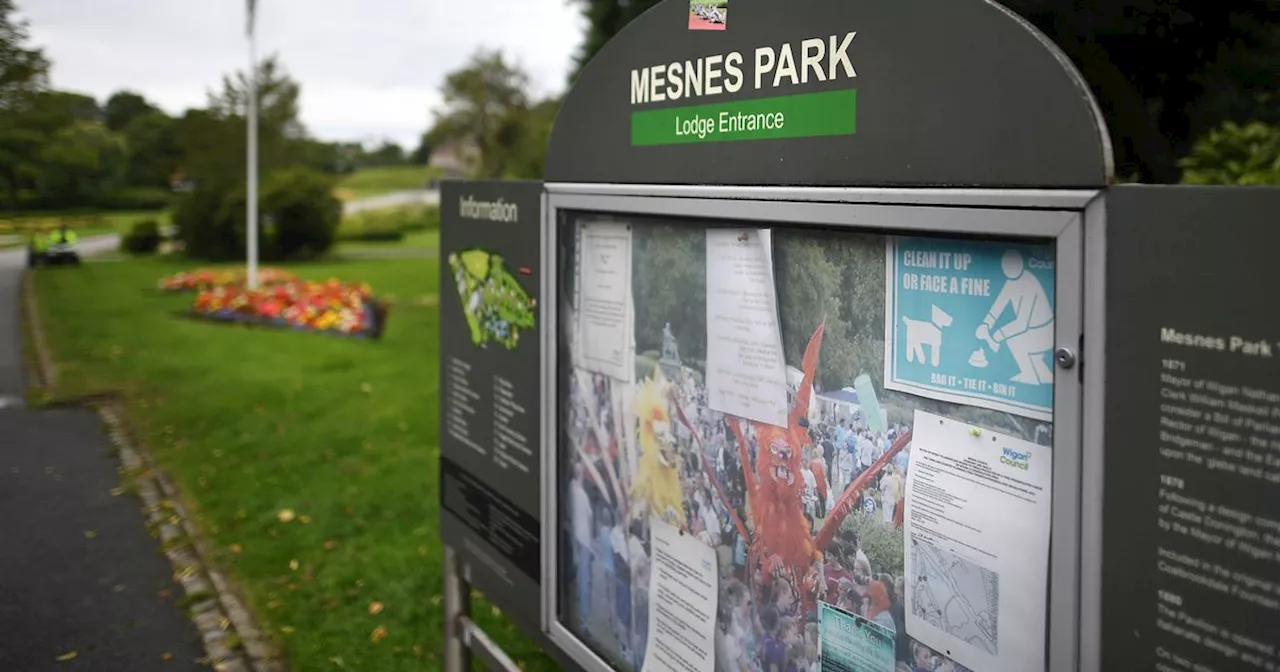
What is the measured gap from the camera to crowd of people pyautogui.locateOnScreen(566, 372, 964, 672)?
6.77 feet

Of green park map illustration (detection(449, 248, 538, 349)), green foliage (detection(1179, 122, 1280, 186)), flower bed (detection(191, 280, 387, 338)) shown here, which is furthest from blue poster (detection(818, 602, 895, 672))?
flower bed (detection(191, 280, 387, 338))

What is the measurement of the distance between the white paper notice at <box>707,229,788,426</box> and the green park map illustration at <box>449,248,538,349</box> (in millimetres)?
844

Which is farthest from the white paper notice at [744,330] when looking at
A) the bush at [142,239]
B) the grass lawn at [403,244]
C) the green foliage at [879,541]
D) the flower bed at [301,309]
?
the grass lawn at [403,244]

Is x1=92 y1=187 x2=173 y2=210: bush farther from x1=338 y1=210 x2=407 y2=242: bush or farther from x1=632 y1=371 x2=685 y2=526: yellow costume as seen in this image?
x1=632 y1=371 x2=685 y2=526: yellow costume

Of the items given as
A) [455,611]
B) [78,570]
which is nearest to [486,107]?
[78,570]

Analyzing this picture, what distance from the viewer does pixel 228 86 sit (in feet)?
63.7

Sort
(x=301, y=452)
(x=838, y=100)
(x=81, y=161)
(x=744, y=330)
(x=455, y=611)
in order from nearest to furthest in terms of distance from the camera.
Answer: (x=838, y=100), (x=744, y=330), (x=455, y=611), (x=301, y=452), (x=81, y=161)

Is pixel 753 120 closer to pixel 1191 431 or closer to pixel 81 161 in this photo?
pixel 1191 431

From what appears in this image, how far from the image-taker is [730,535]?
8.20 feet

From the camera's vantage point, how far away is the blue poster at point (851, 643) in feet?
6.84

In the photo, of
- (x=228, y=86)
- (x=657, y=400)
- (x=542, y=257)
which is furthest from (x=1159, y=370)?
(x=228, y=86)

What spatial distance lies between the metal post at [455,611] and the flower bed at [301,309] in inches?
419

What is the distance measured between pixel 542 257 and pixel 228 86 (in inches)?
722

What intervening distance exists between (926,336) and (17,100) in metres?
16.3
